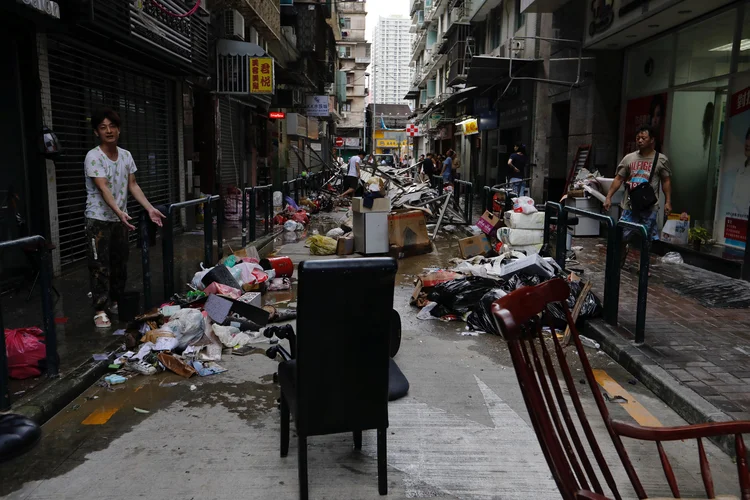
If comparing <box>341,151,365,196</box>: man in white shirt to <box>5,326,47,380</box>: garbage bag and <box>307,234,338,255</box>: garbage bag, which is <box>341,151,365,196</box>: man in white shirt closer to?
<box>307,234,338,255</box>: garbage bag

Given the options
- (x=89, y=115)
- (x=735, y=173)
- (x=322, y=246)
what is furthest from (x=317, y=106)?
(x=735, y=173)

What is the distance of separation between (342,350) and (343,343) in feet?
0.12

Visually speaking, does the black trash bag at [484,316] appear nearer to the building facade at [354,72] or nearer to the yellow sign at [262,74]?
the yellow sign at [262,74]

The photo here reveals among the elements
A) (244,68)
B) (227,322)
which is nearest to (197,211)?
(244,68)

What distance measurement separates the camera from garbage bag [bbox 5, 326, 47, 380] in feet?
13.4

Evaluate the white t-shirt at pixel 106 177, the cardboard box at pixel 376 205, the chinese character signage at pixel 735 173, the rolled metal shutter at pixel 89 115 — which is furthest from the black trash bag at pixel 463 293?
the rolled metal shutter at pixel 89 115

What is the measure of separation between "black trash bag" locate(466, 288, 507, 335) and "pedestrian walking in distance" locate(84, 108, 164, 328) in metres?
3.13

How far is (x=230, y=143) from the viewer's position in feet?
54.4

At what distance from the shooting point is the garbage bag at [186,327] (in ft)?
16.0

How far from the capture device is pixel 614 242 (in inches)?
209

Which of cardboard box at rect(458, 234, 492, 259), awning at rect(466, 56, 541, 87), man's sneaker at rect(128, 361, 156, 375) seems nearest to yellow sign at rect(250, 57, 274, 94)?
awning at rect(466, 56, 541, 87)

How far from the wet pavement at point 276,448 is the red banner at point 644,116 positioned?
763cm

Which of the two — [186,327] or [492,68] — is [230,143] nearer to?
[492,68]

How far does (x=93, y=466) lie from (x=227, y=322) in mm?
2344
